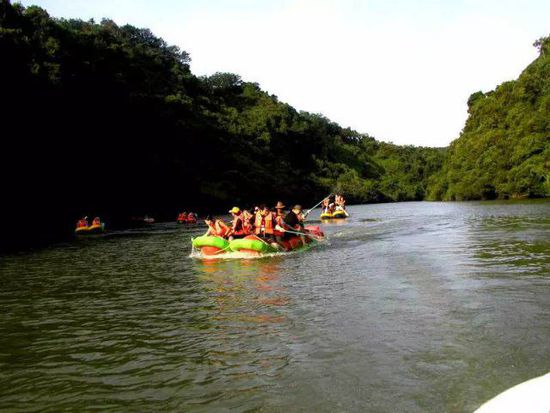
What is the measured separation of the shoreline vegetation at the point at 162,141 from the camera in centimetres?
3108

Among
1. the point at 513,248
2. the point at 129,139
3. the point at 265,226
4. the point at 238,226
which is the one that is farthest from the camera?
the point at 129,139

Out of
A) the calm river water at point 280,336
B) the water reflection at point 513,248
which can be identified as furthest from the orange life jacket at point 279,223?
the water reflection at point 513,248

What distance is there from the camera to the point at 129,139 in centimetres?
4769

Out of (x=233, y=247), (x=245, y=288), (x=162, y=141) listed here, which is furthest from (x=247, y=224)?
(x=162, y=141)

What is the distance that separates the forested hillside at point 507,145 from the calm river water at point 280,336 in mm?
44605

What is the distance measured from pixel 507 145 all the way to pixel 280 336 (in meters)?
57.8

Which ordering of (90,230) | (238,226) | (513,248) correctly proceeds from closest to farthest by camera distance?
(513,248), (238,226), (90,230)

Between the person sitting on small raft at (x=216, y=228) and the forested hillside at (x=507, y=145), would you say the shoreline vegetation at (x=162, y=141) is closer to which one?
the forested hillside at (x=507, y=145)

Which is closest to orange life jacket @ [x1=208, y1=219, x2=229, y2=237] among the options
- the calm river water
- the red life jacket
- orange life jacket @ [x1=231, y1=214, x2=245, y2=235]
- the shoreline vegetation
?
orange life jacket @ [x1=231, y1=214, x2=245, y2=235]

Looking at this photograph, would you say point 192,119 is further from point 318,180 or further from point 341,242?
point 341,242

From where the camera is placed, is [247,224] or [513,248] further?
[247,224]

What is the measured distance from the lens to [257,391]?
5023mm

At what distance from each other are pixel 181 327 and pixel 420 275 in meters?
5.48

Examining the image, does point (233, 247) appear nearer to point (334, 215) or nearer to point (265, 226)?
point (265, 226)
